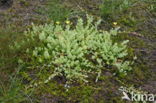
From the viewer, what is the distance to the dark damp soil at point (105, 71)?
3256 mm

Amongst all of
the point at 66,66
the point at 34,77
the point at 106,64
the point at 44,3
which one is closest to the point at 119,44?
the point at 106,64

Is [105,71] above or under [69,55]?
under

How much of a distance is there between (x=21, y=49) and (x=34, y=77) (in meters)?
0.48

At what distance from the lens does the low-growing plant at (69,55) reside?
347cm

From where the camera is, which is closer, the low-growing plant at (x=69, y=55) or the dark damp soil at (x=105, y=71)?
the dark damp soil at (x=105, y=71)

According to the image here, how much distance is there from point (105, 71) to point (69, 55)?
514 mm

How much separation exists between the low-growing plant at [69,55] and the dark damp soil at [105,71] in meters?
0.12

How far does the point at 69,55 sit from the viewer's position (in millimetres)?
3561

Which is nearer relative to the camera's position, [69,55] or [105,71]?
[69,55]

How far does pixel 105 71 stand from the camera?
12.1 ft

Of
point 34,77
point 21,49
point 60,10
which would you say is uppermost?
point 60,10

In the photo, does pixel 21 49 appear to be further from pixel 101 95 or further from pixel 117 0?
pixel 117 0

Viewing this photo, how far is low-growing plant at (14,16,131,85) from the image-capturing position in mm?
3473

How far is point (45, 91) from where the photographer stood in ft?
10.7
